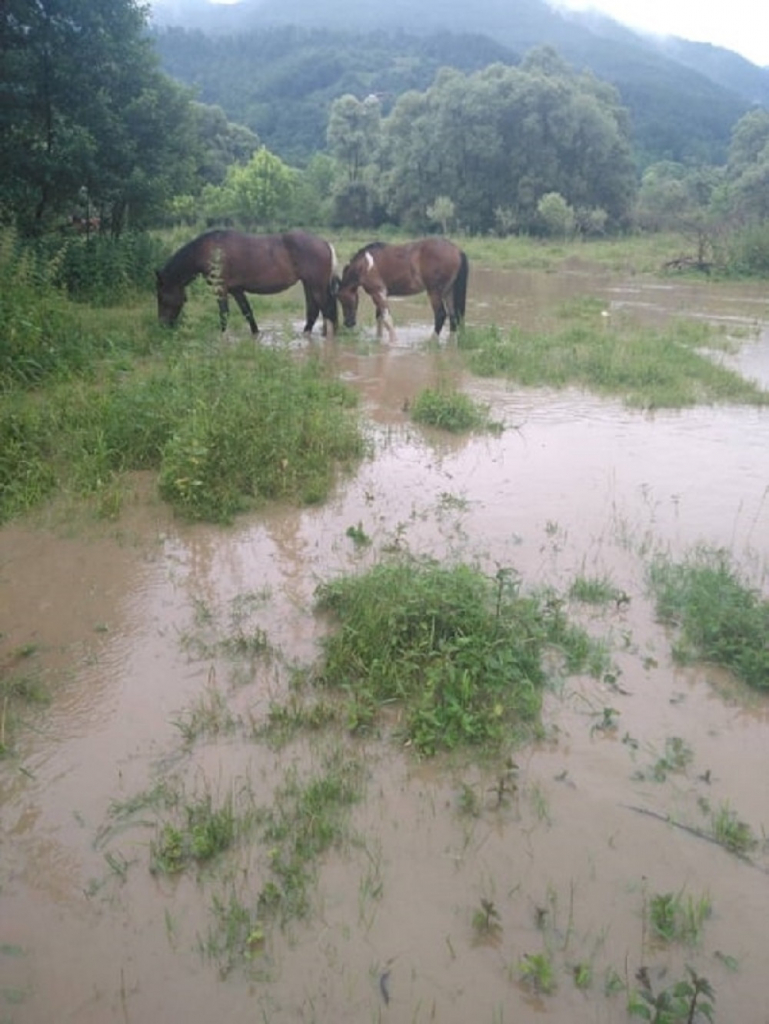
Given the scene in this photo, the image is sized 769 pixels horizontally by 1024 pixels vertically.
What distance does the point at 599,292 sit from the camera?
1983 centimetres

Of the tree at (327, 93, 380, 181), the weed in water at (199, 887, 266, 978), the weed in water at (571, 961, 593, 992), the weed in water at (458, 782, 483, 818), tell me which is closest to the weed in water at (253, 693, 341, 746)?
the weed in water at (458, 782, 483, 818)

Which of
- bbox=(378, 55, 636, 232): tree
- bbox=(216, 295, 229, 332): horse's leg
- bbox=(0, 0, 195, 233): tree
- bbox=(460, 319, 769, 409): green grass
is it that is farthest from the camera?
bbox=(378, 55, 636, 232): tree

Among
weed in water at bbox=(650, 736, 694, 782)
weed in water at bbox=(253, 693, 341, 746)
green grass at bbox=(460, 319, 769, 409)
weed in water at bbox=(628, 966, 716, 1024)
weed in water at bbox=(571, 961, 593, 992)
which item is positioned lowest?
green grass at bbox=(460, 319, 769, 409)

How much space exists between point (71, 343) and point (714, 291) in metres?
18.2

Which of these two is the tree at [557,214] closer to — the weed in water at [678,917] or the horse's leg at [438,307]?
the horse's leg at [438,307]

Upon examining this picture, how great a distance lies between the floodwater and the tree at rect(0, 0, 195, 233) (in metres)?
10.1

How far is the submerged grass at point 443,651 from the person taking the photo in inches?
122

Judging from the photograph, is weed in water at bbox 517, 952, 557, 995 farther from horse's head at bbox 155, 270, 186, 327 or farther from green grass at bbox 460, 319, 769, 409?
horse's head at bbox 155, 270, 186, 327

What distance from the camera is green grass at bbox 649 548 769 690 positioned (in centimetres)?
352

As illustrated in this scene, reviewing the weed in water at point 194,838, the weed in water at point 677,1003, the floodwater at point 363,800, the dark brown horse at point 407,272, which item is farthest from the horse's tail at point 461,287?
the weed in water at point 677,1003

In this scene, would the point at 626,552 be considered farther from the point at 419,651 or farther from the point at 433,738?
the point at 433,738

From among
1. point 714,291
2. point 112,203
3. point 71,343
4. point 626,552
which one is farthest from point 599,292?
point 626,552

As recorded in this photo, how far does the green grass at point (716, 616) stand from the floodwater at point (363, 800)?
0.37ft

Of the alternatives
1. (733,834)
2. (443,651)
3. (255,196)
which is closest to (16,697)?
(443,651)
